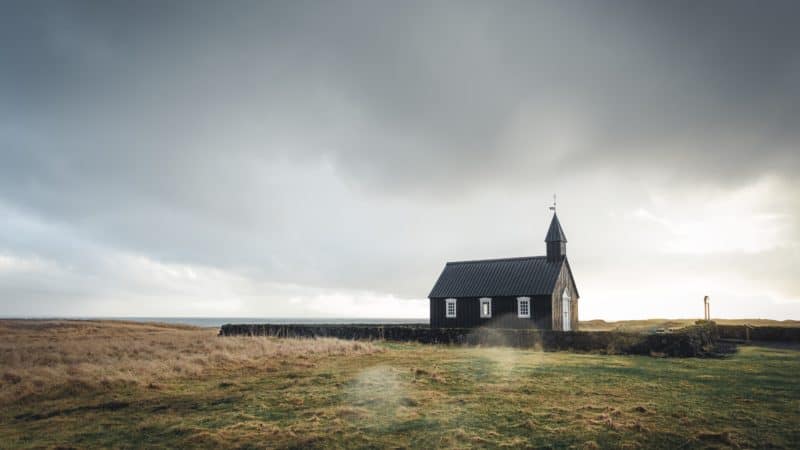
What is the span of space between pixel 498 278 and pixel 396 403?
3240 centimetres

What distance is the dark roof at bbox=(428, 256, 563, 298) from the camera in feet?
138

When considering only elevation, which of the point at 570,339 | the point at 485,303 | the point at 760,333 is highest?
the point at 485,303

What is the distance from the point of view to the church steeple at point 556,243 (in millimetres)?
43781

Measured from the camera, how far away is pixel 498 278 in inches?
1761

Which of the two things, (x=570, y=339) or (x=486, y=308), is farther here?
(x=486, y=308)

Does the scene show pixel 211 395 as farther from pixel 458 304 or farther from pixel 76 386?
Result: pixel 458 304

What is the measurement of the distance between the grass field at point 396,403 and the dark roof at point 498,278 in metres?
19.4

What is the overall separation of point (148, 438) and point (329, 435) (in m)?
4.39

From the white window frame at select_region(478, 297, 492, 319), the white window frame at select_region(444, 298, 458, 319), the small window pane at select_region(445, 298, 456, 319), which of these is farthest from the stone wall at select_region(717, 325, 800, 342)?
the small window pane at select_region(445, 298, 456, 319)

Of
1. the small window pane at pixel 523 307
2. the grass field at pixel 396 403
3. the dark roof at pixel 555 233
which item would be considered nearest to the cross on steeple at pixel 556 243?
the dark roof at pixel 555 233

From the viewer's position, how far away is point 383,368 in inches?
776

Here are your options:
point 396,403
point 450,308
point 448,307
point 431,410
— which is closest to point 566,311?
point 450,308

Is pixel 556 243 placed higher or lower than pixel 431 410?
higher

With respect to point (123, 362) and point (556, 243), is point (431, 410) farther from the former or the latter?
point (556, 243)
